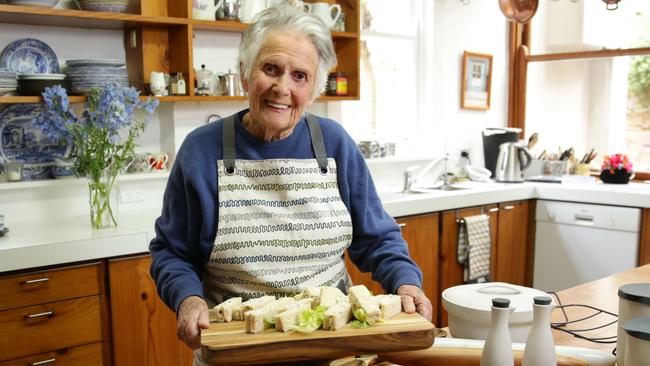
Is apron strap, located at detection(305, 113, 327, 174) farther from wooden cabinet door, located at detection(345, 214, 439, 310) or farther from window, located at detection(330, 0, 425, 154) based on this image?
window, located at detection(330, 0, 425, 154)

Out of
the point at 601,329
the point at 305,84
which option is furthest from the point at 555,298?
the point at 305,84

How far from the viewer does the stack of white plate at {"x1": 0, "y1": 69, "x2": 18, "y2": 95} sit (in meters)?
2.59

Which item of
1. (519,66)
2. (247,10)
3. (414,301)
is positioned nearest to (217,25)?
(247,10)

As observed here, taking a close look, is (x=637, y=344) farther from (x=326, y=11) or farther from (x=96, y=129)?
(x=326, y=11)

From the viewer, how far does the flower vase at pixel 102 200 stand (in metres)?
2.67

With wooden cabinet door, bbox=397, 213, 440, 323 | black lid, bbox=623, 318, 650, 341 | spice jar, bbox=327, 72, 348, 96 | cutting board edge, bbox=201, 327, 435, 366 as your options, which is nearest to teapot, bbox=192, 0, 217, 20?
spice jar, bbox=327, 72, 348, 96

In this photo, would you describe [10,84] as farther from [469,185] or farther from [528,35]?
[528,35]

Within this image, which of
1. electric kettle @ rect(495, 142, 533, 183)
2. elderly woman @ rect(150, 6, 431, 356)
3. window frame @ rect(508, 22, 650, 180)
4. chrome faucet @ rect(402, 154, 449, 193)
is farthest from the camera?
window frame @ rect(508, 22, 650, 180)

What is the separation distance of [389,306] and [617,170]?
3.34 m

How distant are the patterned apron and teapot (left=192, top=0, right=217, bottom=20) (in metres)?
1.58

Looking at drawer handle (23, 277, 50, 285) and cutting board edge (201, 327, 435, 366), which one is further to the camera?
drawer handle (23, 277, 50, 285)

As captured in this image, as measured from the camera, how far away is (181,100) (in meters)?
2.98

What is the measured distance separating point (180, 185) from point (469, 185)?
2.95m

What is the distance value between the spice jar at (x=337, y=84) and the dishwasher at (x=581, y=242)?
1510mm
